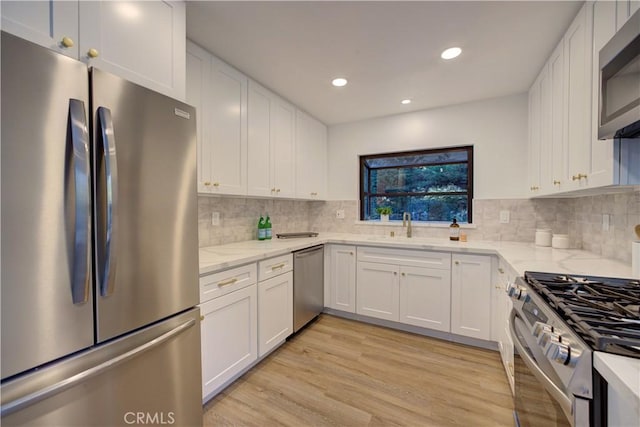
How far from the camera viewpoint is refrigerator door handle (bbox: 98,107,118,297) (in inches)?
35.7

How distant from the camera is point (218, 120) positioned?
1.98 meters

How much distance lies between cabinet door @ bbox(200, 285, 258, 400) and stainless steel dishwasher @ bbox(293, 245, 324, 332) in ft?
1.86

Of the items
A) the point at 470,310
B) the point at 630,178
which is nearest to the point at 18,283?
the point at 630,178

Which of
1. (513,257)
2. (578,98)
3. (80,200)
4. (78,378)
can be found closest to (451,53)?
(578,98)

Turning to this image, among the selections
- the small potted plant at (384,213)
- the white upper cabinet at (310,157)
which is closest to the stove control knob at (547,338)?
the white upper cabinet at (310,157)

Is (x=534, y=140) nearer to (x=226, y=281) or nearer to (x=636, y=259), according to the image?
(x=636, y=259)

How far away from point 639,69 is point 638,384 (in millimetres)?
1051

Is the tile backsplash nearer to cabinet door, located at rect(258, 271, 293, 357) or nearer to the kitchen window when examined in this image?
the kitchen window

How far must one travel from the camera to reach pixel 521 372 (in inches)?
47.1

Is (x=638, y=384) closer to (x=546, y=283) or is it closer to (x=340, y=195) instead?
(x=546, y=283)

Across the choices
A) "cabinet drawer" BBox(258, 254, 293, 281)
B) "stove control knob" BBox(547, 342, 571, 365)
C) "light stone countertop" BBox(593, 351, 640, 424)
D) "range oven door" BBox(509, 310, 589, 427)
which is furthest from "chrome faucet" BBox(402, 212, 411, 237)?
"light stone countertop" BBox(593, 351, 640, 424)

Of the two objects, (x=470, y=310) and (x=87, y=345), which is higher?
(x=87, y=345)

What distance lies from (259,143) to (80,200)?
170cm

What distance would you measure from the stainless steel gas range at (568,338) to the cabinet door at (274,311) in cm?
160
